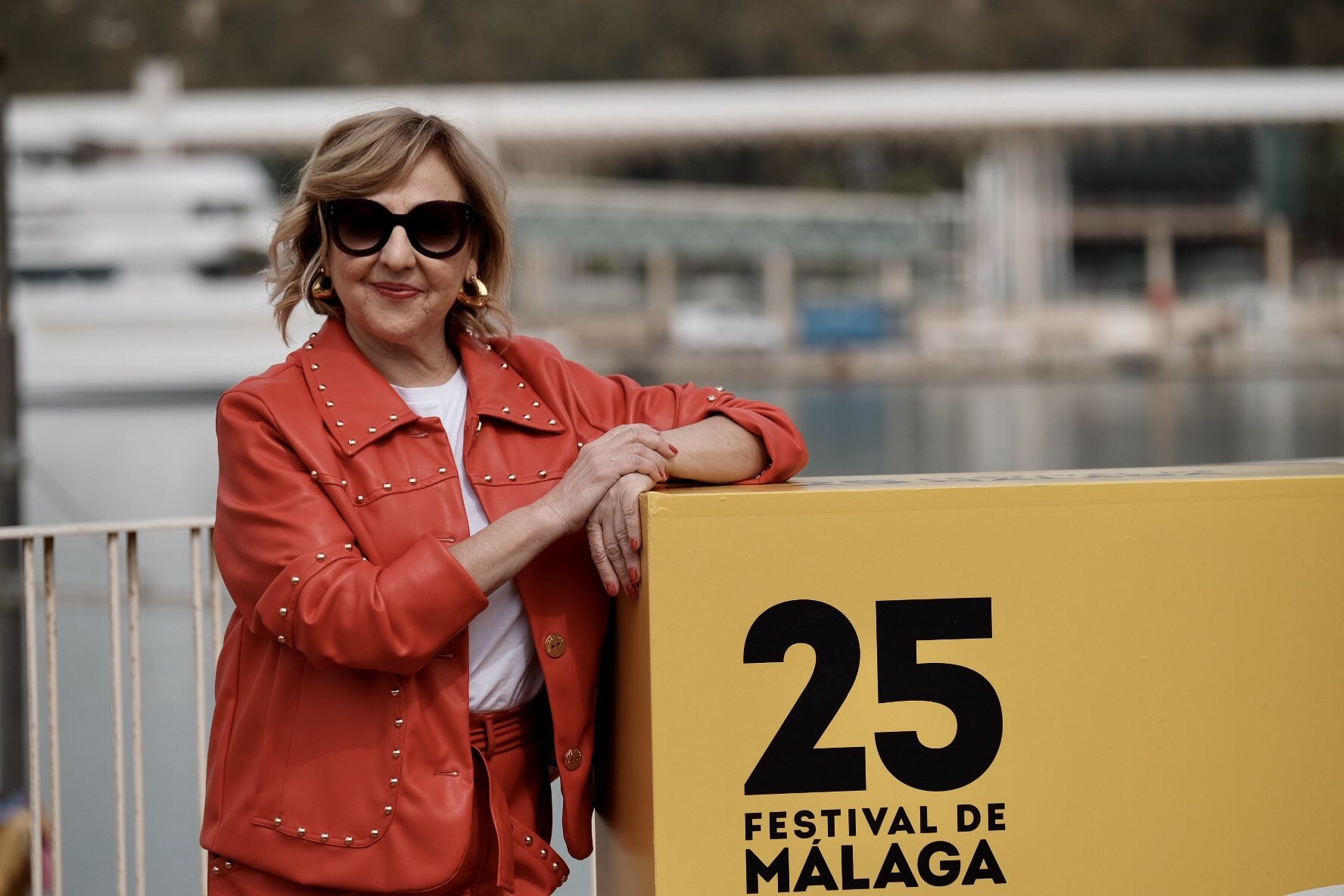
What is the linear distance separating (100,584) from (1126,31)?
68148mm

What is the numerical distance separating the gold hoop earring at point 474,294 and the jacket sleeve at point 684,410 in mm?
169

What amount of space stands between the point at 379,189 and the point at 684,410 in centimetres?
59

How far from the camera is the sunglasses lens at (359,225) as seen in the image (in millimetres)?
2148

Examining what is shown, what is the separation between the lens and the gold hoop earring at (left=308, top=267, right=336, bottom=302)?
89.4 inches

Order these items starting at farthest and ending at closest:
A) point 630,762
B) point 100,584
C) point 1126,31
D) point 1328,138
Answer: point 1126,31, point 1328,138, point 100,584, point 630,762

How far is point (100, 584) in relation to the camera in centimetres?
997

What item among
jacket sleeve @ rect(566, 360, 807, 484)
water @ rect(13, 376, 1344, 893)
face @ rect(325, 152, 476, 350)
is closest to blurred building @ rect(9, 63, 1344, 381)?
water @ rect(13, 376, 1344, 893)

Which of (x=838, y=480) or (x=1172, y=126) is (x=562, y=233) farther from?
(x=838, y=480)

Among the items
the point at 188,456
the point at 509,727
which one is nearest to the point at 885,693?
the point at 509,727

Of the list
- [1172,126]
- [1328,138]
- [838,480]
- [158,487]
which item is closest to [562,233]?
[1172,126]

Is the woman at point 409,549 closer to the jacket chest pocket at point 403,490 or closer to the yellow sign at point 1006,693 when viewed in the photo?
the jacket chest pocket at point 403,490

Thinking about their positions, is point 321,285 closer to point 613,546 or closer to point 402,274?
point 402,274

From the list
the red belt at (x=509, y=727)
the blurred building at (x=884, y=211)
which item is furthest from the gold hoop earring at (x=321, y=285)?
the blurred building at (x=884, y=211)

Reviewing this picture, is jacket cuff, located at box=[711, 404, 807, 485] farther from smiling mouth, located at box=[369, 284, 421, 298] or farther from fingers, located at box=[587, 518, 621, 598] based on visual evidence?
smiling mouth, located at box=[369, 284, 421, 298]
